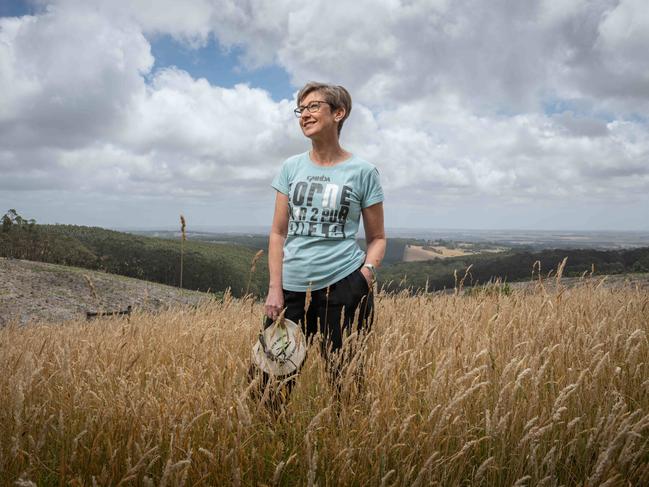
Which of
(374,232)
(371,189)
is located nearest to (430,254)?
(374,232)

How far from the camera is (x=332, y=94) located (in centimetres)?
255

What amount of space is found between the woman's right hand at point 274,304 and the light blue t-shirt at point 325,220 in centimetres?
8

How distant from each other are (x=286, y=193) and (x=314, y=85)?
25.7 inches

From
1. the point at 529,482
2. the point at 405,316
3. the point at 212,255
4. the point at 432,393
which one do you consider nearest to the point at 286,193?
the point at 432,393

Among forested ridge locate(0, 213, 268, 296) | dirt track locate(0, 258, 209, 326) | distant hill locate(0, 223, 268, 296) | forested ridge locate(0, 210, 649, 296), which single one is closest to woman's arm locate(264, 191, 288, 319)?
dirt track locate(0, 258, 209, 326)

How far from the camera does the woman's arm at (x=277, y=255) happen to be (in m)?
2.50

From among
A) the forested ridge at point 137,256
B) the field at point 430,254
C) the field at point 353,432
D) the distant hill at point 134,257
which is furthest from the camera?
the field at point 430,254

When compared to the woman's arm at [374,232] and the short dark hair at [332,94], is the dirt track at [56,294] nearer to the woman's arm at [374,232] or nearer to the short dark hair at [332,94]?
the woman's arm at [374,232]

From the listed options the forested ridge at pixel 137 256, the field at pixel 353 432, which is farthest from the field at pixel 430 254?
the field at pixel 353 432

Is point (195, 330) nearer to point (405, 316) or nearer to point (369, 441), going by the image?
point (405, 316)

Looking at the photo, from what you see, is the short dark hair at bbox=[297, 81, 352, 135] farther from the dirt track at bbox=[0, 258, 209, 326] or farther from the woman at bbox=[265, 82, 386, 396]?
the dirt track at bbox=[0, 258, 209, 326]

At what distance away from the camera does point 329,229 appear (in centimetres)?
249

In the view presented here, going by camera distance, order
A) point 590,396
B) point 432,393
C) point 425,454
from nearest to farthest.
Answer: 1. point 425,454
2. point 432,393
3. point 590,396

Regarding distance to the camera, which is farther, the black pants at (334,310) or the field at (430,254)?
the field at (430,254)
